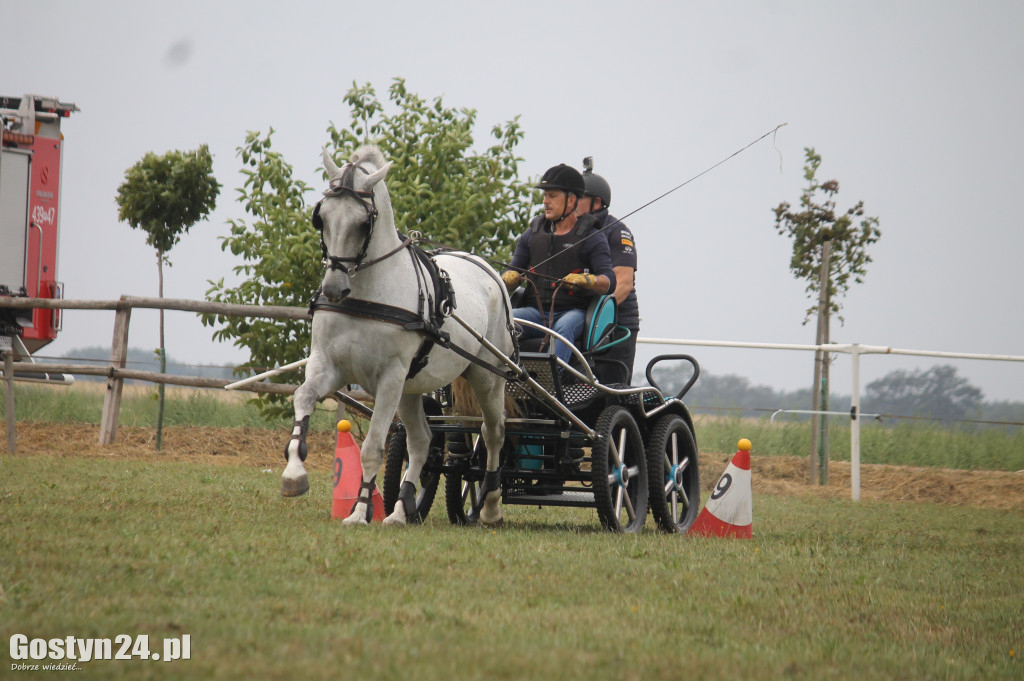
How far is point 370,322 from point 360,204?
2.05 ft

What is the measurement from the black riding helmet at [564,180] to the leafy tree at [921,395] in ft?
20.1

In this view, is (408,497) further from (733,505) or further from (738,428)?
(738,428)

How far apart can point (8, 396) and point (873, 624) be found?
857cm

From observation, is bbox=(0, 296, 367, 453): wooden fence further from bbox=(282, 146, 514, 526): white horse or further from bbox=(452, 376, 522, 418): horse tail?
bbox=(282, 146, 514, 526): white horse

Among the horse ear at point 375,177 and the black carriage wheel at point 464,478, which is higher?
the horse ear at point 375,177

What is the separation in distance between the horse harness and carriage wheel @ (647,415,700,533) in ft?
5.67

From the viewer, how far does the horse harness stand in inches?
215

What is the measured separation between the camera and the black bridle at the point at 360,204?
538cm

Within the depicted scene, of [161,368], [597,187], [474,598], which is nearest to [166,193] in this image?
[161,368]

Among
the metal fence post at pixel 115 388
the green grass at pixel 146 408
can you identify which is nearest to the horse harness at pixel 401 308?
the metal fence post at pixel 115 388

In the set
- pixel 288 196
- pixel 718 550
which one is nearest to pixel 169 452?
pixel 288 196

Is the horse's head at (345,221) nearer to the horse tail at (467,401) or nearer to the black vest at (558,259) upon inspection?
the horse tail at (467,401)

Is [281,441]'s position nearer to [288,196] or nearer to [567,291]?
[288,196]

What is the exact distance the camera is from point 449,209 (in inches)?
455
